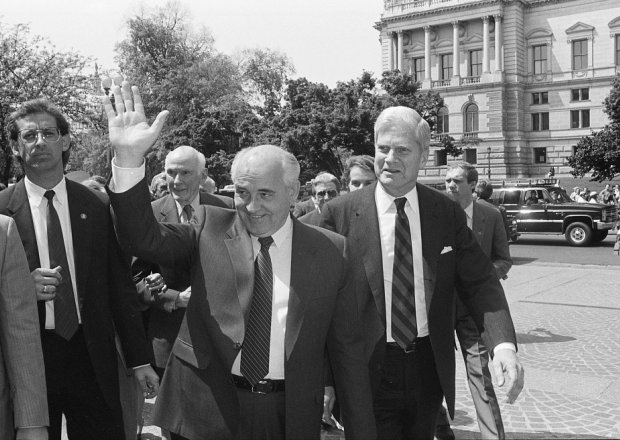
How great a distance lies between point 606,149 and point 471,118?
27.5m

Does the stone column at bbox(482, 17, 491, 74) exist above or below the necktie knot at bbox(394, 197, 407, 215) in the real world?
above

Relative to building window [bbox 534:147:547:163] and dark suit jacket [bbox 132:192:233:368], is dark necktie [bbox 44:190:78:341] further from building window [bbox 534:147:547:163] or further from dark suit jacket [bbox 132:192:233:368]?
building window [bbox 534:147:547:163]

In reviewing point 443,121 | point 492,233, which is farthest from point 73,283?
point 443,121

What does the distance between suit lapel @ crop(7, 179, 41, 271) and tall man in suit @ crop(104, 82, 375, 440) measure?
84 centimetres

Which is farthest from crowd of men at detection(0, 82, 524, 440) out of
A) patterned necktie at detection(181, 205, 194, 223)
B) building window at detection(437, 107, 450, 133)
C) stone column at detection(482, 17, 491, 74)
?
stone column at detection(482, 17, 491, 74)

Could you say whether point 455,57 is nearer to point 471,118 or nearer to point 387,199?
point 471,118

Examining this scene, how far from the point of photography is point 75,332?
10.2 feet

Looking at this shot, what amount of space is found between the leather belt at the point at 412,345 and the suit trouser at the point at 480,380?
136 cm

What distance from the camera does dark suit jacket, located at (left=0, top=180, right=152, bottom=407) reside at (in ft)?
10.2

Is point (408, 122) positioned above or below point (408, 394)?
above

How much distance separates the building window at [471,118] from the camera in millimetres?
61844

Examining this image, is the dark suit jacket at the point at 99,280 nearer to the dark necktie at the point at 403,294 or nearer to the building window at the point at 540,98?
the dark necktie at the point at 403,294

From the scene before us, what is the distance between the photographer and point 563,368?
679cm

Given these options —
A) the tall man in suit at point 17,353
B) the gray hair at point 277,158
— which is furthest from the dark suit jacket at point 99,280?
the gray hair at point 277,158
